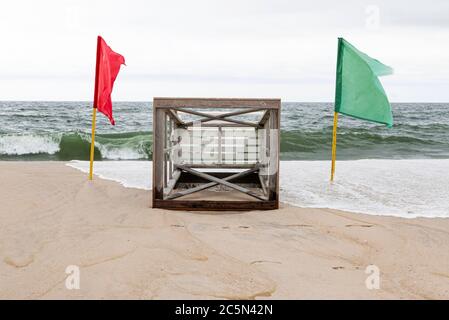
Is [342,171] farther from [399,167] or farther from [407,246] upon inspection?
[407,246]

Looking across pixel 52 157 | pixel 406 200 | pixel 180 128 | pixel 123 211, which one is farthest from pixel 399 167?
pixel 52 157

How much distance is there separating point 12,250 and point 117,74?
4414 millimetres

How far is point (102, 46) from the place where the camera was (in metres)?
7.70

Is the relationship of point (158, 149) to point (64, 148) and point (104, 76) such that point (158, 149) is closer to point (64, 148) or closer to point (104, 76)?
point (104, 76)

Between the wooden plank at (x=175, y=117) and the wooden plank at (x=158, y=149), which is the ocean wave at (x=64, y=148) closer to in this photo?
the wooden plank at (x=175, y=117)

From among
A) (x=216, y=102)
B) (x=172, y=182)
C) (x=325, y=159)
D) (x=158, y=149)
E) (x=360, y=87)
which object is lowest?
(x=325, y=159)

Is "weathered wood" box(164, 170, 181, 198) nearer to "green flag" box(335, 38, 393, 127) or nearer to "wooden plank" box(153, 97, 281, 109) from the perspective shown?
"wooden plank" box(153, 97, 281, 109)

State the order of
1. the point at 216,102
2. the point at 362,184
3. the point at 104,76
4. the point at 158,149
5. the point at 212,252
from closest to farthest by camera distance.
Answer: the point at 212,252
the point at 216,102
the point at 158,149
the point at 104,76
the point at 362,184

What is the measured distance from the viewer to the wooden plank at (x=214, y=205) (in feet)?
19.3

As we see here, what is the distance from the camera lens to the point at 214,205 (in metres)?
5.92

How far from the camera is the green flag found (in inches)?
277

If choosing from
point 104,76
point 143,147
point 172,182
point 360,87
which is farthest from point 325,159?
point 104,76

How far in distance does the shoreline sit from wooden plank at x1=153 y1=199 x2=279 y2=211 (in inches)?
7.4

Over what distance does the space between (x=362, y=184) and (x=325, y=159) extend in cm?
722
